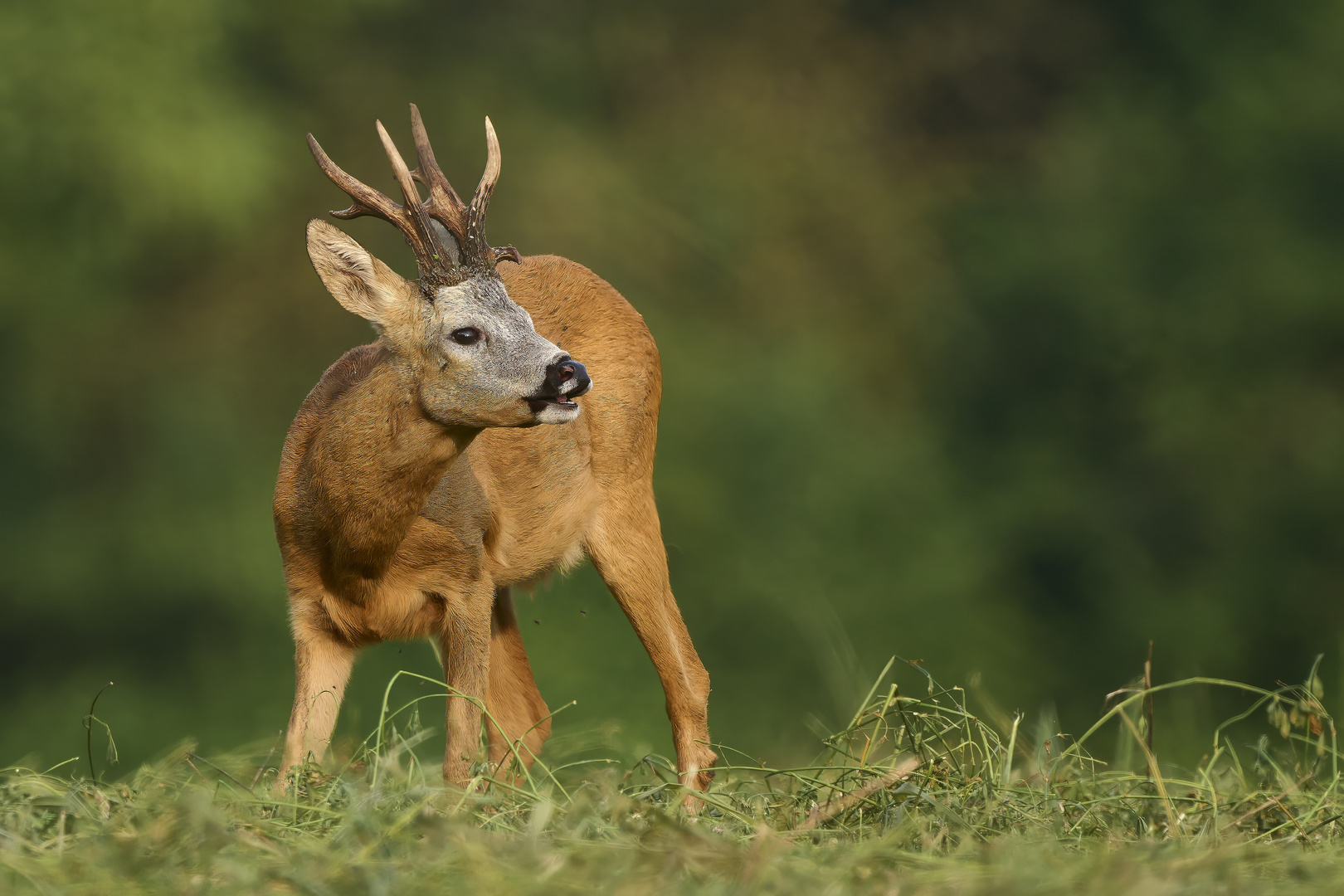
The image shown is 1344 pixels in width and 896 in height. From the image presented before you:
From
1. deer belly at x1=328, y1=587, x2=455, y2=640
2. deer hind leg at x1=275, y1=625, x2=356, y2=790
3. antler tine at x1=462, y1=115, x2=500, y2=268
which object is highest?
antler tine at x1=462, y1=115, x2=500, y2=268

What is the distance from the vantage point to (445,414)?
11.6 feet

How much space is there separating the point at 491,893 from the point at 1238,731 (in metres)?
8.61

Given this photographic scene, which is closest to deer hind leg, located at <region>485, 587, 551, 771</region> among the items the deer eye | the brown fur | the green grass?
the brown fur

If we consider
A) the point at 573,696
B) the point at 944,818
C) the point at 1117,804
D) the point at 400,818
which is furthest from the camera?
the point at 573,696

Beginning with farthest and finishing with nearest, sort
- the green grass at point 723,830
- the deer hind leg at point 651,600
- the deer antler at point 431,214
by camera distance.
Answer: the deer hind leg at point 651,600 < the deer antler at point 431,214 < the green grass at point 723,830

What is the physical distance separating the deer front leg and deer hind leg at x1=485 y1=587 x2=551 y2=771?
541 mm

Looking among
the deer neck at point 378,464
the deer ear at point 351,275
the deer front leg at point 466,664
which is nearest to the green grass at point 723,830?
the deer front leg at point 466,664

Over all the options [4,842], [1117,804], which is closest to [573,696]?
[1117,804]

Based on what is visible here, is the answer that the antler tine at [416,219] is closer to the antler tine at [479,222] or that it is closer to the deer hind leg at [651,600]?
the antler tine at [479,222]

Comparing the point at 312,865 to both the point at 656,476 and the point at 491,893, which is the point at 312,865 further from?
the point at 656,476

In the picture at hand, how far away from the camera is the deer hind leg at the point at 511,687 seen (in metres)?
4.43

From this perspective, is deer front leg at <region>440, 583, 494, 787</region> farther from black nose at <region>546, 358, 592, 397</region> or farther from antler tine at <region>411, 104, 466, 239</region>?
antler tine at <region>411, 104, 466, 239</region>

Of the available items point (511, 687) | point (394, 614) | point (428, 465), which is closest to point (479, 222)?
point (428, 465)

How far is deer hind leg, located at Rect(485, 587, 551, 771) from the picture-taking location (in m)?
4.43
